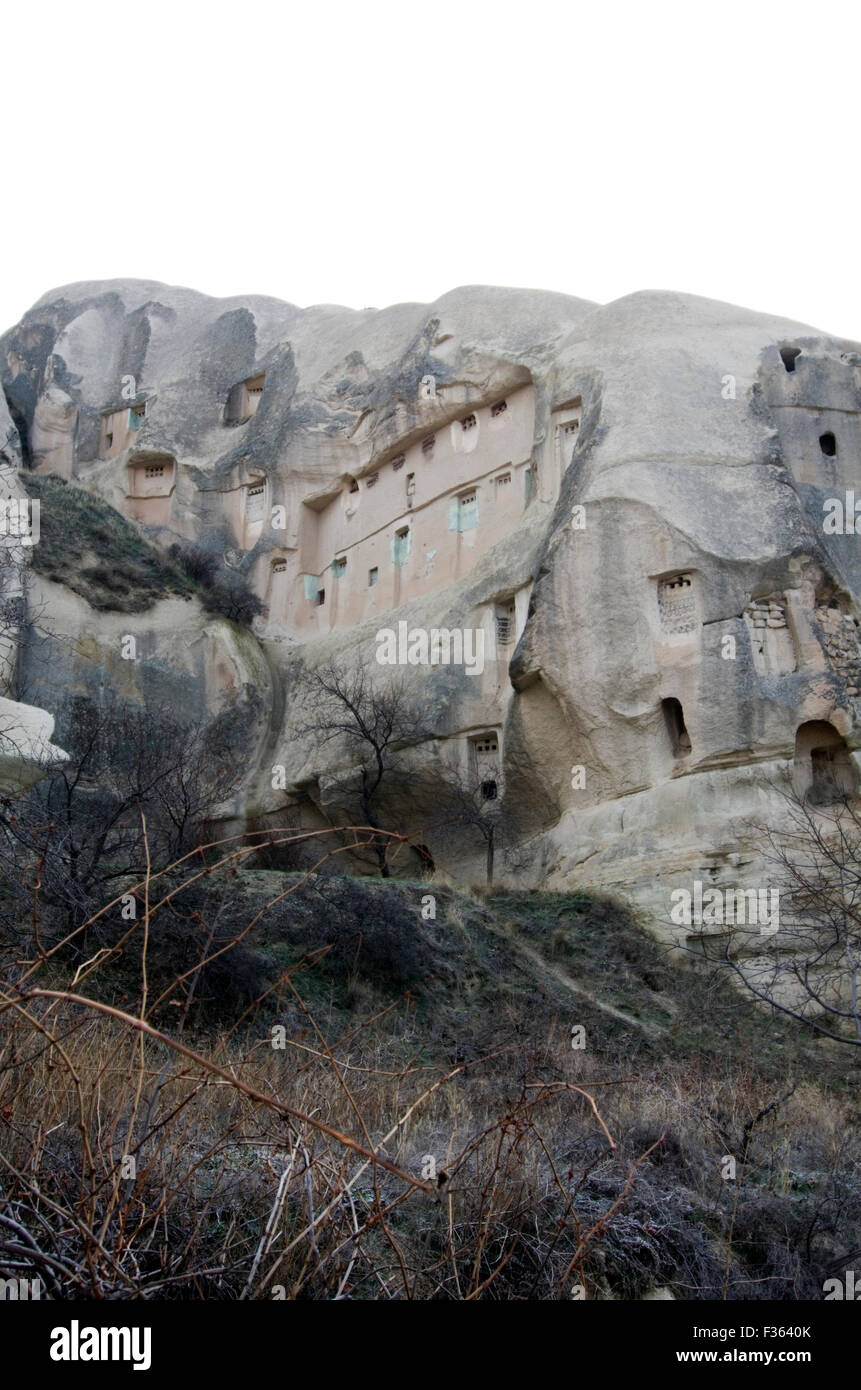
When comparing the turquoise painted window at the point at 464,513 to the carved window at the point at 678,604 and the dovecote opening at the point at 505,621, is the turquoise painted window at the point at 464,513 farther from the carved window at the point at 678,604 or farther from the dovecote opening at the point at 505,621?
the carved window at the point at 678,604

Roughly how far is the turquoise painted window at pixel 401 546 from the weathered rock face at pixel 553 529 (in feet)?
0.35

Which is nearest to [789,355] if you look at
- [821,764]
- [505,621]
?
[505,621]

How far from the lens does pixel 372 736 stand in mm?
21297

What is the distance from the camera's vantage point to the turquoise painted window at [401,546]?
85.6 feet

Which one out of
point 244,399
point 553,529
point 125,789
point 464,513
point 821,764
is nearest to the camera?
point 821,764

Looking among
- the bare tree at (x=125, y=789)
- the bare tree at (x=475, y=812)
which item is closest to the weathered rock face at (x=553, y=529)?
the bare tree at (x=475, y=812)

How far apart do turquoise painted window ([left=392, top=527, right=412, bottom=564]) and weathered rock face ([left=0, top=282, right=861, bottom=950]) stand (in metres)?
0.11

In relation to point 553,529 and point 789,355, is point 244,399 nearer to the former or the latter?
point 553,529

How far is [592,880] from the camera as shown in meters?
17.4

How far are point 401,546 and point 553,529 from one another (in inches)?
273

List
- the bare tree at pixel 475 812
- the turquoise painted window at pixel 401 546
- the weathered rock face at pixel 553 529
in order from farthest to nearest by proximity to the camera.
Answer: the turquoise painted window at pixel 401 546
the bare tree at pixel 475 812
the weathered rock face at pixel 553 529

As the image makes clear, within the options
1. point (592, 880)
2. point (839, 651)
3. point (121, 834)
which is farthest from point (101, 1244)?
point (839, 651)

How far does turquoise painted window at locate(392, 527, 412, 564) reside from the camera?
85.6ft
